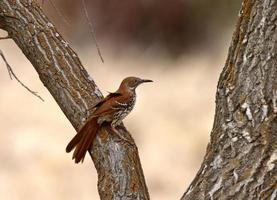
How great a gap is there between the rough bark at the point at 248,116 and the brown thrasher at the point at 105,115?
699 millimetres

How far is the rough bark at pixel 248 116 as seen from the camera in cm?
232

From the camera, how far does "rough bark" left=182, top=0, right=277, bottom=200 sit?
232cm

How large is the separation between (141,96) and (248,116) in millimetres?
7746

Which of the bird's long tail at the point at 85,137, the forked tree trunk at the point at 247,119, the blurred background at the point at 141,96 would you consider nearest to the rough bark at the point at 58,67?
the bird's long tail at the point at 85,137

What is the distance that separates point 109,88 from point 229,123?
7562 millimetres

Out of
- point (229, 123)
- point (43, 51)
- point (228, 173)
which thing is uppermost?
point (43, 51)

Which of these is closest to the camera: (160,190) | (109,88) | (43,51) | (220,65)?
(43,51)

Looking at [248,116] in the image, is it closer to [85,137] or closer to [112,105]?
[85,137]

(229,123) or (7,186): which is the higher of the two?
(7,186)

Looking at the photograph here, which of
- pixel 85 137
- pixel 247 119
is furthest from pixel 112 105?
pixel 247 119

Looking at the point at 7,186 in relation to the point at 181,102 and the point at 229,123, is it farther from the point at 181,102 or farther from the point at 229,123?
the point at 229,123

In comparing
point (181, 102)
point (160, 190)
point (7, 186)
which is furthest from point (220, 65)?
point (7, 186)

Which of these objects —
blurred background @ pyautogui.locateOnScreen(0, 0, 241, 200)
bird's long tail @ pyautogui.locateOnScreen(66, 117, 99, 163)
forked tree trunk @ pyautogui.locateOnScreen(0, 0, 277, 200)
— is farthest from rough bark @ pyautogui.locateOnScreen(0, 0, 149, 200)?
blurred background @ pyautogui.locateOnScreen(0, 0, 241, 200)

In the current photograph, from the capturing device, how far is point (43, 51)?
3082 mm
